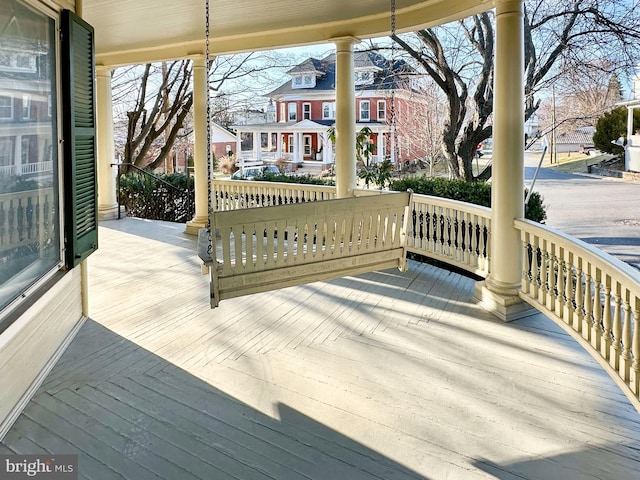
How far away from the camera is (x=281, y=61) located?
13.6 meters

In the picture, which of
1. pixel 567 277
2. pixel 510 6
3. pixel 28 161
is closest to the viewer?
pixel 28 161

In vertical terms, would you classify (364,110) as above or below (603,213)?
above

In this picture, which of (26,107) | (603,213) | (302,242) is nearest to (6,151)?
(26,107)

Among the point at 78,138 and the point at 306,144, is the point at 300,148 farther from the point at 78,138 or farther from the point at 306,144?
the point at 78,138

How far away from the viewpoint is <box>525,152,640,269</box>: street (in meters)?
4.52

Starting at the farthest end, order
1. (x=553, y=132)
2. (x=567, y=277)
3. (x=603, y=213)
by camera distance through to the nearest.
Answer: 1. (x=553, y=132)
2. (x=603, y=213)
3. (x=567, y=277)

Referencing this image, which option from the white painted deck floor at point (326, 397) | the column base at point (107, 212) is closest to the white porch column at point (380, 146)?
the column base at point (107, 212)

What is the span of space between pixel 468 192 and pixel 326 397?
414 centimetres

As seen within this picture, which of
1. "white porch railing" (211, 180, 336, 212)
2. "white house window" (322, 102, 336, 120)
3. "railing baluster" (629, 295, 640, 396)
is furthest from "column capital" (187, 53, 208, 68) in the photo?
"white house window" (322, 102, 336, 120)

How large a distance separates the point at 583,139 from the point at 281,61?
9.69 meters

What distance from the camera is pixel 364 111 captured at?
1247 centimetres

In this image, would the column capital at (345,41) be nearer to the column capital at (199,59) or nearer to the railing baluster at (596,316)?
the column capital at (199,59)

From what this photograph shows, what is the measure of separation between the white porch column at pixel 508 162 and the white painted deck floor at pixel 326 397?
Answer: 0.29m

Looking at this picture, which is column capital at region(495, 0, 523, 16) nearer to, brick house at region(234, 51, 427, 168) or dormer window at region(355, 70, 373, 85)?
brick house at region(234, 51, 427, 168)
